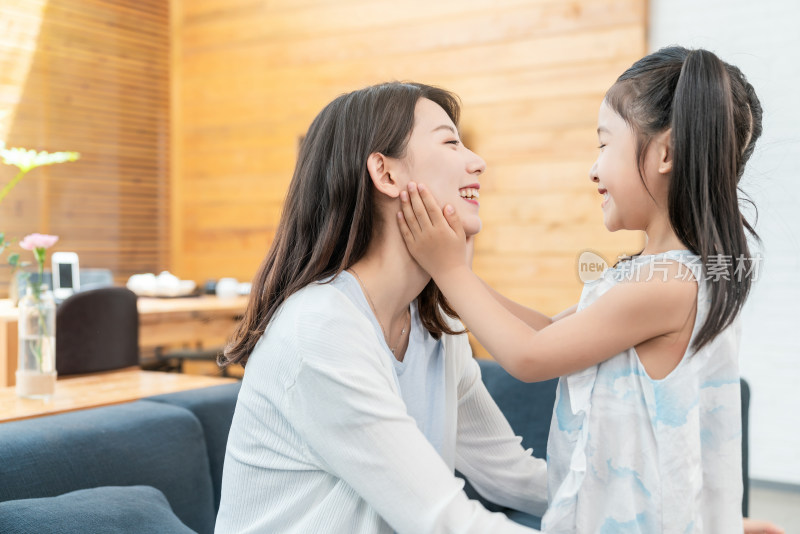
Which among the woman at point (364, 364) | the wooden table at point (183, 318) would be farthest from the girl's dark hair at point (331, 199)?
the wooden table at point (183, 318)

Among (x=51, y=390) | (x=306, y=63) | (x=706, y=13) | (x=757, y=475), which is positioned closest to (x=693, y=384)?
(x=51, y=390)

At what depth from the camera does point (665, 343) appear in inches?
42.3

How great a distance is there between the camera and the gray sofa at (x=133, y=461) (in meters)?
1.29

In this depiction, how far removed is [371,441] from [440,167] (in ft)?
1.47

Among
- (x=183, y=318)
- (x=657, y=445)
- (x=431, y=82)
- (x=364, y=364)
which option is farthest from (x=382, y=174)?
(x=431, y=82)

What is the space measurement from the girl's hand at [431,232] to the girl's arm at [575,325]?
2cm

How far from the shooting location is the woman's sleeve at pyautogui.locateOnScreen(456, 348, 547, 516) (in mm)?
1449

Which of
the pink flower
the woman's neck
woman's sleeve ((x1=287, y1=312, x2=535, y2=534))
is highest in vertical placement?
the pink flower

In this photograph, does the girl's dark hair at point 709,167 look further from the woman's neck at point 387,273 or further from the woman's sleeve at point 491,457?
the woman's sleeve at point 491,457

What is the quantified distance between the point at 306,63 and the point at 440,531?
5.42 m

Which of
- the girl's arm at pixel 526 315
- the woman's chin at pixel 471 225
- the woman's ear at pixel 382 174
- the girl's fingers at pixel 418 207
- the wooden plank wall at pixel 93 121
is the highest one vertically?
the wooden plank wall at pixel 93 121

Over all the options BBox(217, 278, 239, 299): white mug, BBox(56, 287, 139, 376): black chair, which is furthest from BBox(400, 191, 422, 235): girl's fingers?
BBox(217, 278, 239, 299): white mug

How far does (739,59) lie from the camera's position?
4.36 m

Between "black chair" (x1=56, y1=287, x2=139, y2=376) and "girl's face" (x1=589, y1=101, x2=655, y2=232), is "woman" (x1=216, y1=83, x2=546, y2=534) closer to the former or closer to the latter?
"girl's face" (x1=589, y1=101, x2=655, y2=232)
